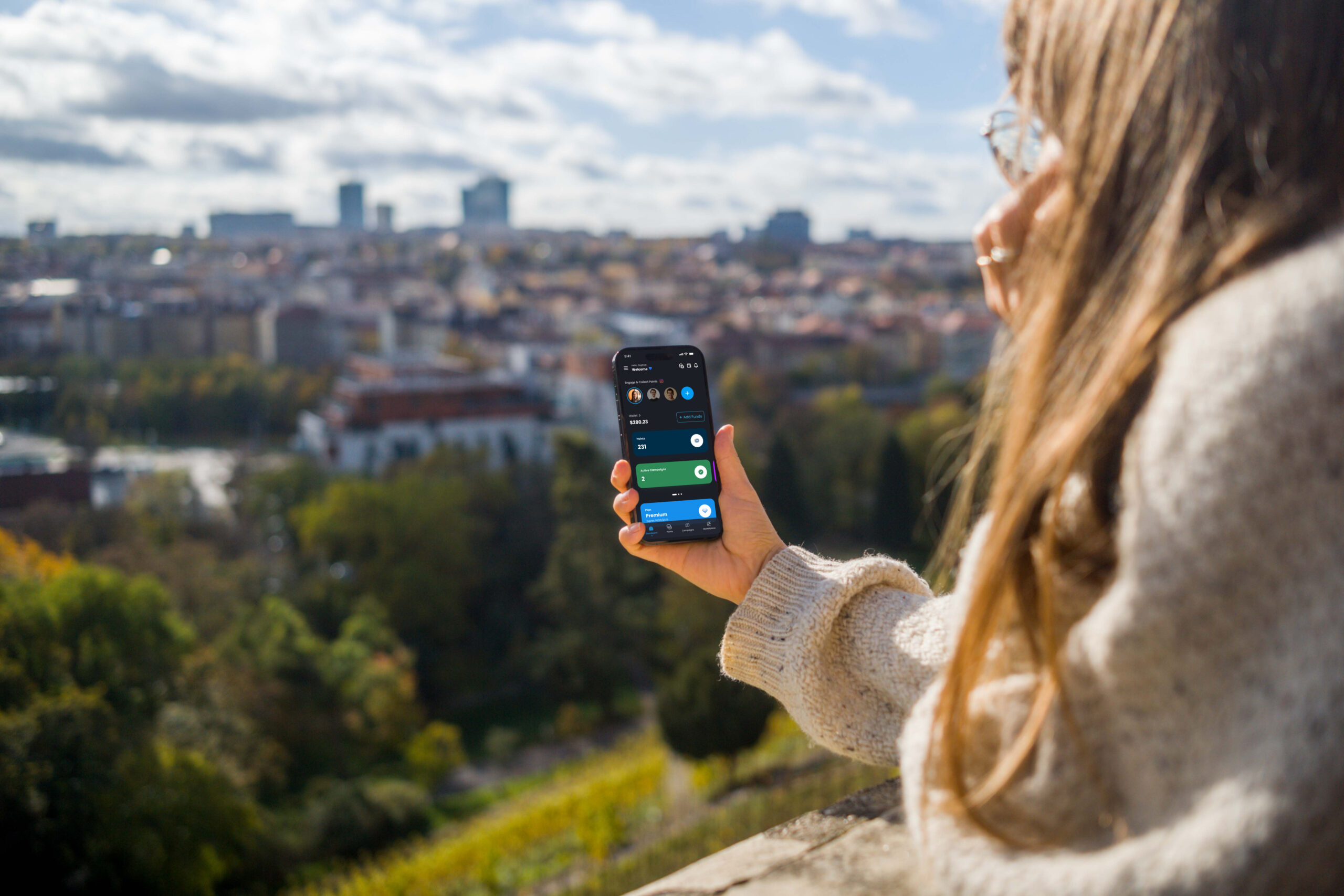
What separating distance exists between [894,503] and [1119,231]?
813 inches

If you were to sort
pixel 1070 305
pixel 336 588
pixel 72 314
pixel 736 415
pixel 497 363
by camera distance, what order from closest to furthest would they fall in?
1. pixel 1070 305
2. pixel 336 588
3. pixel 736 415
4. pixel 72 314
5. pixel 497 363

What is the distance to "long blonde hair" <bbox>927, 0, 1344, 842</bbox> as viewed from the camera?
0.64 m

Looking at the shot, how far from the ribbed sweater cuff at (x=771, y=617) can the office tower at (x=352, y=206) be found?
108m

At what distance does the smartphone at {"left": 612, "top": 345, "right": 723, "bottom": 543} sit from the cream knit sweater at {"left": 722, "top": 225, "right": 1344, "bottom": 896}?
740mm

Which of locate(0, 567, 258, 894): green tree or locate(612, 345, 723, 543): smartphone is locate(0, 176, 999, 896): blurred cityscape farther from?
locate(612, 345, 723, 543): smartphone

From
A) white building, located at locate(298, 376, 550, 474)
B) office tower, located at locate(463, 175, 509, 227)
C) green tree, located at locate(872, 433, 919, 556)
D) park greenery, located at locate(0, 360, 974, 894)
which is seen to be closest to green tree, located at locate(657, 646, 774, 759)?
park greenery, located at locate(0, 360, 974, 894)

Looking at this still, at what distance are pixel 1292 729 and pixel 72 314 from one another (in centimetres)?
3895

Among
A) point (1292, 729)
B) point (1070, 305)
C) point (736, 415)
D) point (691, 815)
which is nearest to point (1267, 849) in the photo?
point (1292, 729)

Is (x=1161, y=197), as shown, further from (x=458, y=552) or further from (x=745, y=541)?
(x=458, y=552)

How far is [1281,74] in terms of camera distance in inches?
25.2

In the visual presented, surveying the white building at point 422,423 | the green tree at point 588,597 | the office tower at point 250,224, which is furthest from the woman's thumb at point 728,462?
the office tower at point 250,224

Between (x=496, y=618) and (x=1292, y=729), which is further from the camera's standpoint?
(x=496, y=618)

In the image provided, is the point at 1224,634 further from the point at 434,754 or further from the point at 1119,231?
the point at 434,754

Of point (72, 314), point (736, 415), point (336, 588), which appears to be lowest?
point (336, 588)
